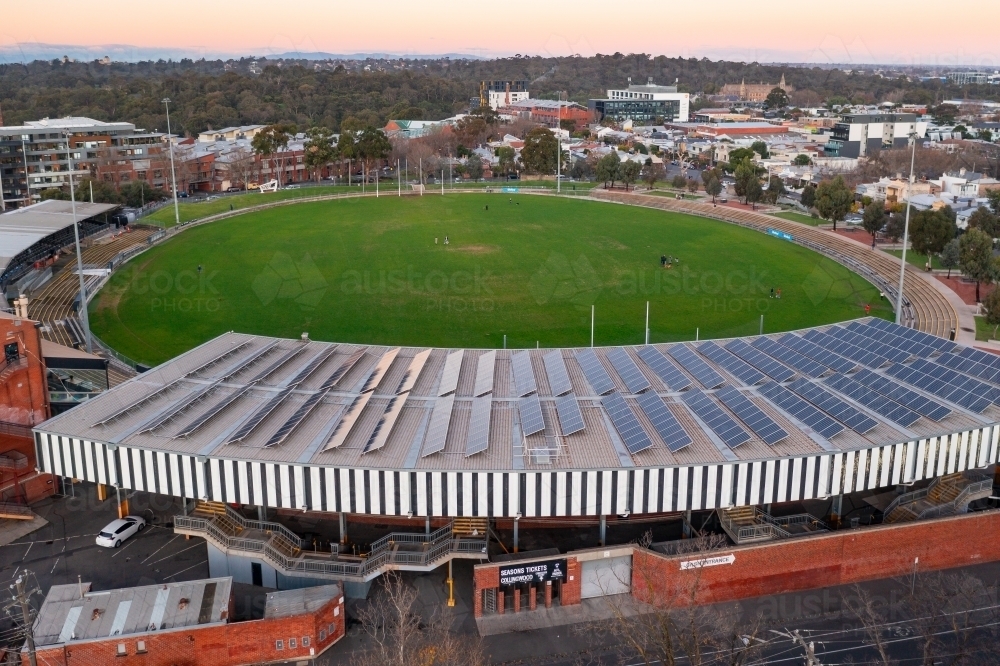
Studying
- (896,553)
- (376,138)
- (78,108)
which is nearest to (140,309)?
(896,553)

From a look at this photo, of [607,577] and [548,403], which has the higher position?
[548,403]

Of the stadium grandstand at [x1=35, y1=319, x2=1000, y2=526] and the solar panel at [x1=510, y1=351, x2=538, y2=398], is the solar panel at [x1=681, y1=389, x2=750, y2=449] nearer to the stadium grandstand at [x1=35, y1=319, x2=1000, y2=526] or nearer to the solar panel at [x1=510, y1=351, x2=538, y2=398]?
the stadium grandstand at [x1=35, y1=319, x2=1000, y2=526]

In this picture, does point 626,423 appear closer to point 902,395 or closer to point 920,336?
point 902,395

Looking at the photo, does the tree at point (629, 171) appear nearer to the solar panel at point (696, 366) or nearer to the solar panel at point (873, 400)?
the solar panel at point (696, 366)

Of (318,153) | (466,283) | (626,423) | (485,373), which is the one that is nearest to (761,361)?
(626,423)

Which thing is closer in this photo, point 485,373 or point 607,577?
point 607,577

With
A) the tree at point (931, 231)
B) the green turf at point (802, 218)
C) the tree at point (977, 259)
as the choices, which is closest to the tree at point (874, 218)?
the tree at point (931, 231)

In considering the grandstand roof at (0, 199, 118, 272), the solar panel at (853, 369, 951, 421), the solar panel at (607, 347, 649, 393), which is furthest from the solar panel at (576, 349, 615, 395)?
the grandstand roof at (0, 199, 118, 272)
